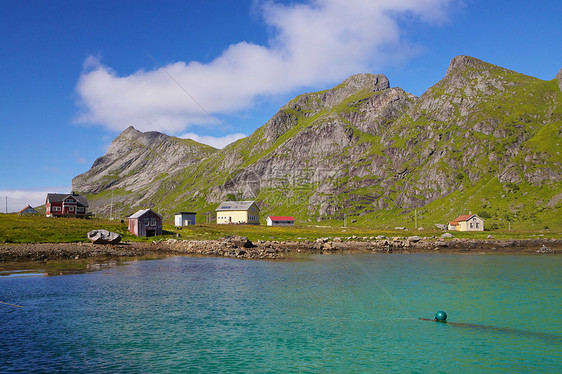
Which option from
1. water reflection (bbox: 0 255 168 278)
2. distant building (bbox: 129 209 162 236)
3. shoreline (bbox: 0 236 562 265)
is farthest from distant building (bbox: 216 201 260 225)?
water reflection (bbox: 0 255 168 278)

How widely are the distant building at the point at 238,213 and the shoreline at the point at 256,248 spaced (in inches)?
2831

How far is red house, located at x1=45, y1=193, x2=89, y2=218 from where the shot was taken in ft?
439

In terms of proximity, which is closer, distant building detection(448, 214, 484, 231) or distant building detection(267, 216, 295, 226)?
distant building detection(448, 214, 484, 231)

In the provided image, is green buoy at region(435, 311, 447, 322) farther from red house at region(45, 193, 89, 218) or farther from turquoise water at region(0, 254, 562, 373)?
red house at region(45, 193, 89, 218)

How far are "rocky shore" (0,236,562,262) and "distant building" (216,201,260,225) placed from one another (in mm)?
69940

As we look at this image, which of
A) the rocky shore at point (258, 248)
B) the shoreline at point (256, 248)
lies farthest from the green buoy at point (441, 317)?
the rocky shore at point (258, 248)

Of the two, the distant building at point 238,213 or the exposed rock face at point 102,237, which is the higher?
the distant building at point 238,213

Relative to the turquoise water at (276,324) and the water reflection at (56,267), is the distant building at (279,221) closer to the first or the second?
the water reflection at (56,267)

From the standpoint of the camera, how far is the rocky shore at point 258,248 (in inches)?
2709

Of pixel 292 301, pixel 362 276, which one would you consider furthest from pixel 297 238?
pixel 292 301

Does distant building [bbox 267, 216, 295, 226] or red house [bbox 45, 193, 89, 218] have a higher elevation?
red house [bbox 45, 193, 89, 218]

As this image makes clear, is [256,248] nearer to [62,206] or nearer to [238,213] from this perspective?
[62,206]

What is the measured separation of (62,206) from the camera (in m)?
136

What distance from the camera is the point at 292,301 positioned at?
125 ft
